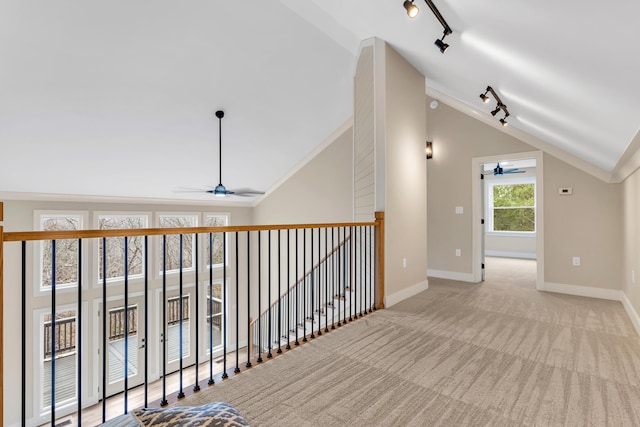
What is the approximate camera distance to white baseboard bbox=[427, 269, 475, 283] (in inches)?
202

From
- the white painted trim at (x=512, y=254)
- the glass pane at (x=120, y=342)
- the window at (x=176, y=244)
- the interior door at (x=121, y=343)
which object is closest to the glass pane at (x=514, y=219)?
the white painted trim at (x=512, y=254)

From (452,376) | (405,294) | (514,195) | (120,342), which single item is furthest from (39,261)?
(514,195)

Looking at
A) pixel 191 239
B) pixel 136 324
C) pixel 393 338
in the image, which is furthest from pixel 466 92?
pixel 136 324

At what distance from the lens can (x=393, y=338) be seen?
272 centimetres

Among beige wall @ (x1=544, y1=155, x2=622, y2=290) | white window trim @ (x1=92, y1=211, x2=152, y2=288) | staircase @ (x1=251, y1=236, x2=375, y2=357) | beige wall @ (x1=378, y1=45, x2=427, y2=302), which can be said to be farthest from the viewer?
white window trim @ (x1=92, y1=211, x2=152, y2=288)

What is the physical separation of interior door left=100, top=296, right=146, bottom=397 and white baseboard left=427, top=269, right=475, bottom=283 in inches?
222

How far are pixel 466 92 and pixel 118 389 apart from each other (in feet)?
25.0

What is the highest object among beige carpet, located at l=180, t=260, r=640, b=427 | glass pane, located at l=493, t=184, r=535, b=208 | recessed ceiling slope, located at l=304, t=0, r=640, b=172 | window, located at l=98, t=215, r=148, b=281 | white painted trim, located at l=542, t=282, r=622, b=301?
recessed ceiling slope, located at l=304, t=0, r=640, b=172

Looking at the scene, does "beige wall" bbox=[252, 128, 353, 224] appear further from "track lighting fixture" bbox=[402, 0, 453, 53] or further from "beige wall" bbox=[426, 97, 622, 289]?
"track lighting fixture" bbox=[402, 0, 453, 53]

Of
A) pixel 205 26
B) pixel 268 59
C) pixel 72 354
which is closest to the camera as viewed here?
pixel 205 26

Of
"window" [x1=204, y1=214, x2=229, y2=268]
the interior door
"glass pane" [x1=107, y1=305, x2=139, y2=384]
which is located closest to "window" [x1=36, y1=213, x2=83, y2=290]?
the interior door

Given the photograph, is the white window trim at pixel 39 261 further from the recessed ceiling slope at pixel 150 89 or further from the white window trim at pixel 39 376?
the recessed ceiling slope at pixel 150 89

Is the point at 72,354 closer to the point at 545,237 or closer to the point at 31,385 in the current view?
the point at 31,385

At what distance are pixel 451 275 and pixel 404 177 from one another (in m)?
2.32
